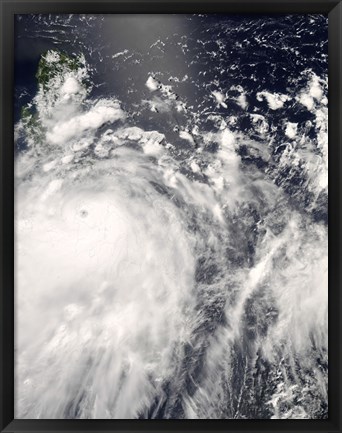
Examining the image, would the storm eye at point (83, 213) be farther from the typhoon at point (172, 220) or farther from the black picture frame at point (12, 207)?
the black picture frame at point (12, 207)

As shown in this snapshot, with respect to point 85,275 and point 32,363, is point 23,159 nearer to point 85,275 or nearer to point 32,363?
point 85,275

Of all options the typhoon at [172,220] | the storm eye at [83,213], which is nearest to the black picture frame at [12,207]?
the typhoon at [172,220]

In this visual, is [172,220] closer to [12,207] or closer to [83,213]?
[83,213]

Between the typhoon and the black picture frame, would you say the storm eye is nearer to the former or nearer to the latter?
the typhoon

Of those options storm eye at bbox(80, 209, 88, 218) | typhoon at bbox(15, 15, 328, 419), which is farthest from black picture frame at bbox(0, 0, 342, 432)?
storm eye at bbox(80, 209, 88, 218)

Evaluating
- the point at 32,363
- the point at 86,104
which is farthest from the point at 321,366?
the point at 86,104
